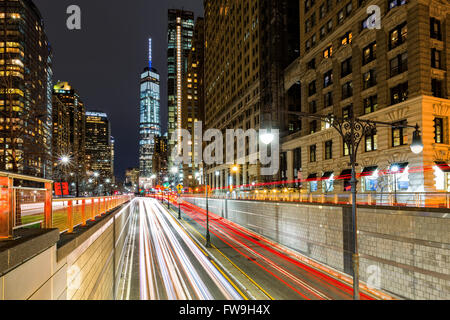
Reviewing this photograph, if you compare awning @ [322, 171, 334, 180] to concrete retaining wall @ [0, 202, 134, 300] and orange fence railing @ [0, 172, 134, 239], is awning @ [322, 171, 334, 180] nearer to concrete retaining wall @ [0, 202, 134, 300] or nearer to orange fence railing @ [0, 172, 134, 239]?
orange fence railing @ [0, 172, 134, 239]

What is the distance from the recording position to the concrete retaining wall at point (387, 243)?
1493 centimetres

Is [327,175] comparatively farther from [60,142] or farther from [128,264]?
[60,142]

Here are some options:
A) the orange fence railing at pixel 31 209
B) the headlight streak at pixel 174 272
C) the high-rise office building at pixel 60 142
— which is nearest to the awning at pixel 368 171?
the headlight streak at pixel 174 272

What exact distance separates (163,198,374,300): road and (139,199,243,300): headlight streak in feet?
5.75

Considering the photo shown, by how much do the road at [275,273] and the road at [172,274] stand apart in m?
1.72

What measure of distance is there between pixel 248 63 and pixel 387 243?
74903 millimetres

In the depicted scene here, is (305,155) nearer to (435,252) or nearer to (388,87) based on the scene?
(388,87)

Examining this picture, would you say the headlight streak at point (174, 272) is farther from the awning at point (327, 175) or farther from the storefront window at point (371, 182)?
the storefront window at point (371, 182)

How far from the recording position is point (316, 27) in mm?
49781

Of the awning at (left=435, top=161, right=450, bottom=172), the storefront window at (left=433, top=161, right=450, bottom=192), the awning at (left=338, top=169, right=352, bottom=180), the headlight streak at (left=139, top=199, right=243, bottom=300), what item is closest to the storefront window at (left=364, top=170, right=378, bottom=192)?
the awning at (left=338, top=169, right=352, bottom=180)

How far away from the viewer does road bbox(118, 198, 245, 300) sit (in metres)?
17.8

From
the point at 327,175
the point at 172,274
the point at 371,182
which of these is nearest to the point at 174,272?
the point at 172,274

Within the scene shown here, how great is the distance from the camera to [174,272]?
2198cm
